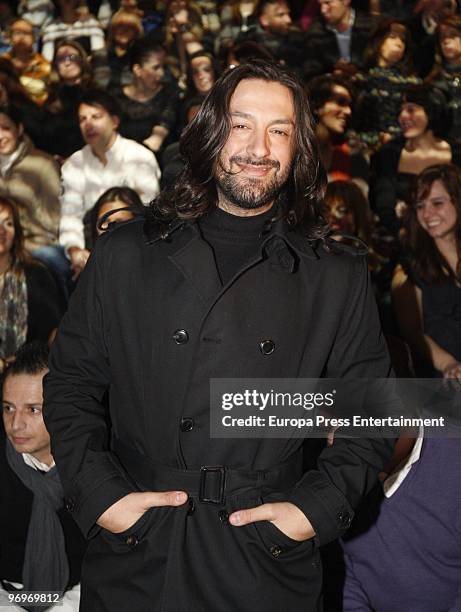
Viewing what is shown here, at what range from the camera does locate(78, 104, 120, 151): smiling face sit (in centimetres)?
407

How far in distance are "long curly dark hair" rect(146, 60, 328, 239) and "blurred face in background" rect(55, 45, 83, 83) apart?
217 cm

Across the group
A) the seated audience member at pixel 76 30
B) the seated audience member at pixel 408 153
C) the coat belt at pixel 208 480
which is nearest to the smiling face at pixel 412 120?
the seated audience member at pixel 408 153

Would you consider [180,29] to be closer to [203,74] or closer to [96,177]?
[203,74]

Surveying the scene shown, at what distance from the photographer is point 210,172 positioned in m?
2.09

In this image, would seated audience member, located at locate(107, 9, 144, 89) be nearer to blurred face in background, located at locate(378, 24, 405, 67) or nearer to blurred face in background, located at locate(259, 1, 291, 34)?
blurred face in background, located at locate(259, 1, 291, 34)

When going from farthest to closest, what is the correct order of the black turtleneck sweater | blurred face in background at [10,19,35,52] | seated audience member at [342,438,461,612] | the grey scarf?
blurred face in background at [10,19,35,52], the grey scarf, seated audience member at [342,438,461,612], the black turtleneck sweater

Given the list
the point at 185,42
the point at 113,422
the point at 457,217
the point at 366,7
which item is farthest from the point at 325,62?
the point at 113,422

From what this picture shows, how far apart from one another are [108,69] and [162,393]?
8.56 feet

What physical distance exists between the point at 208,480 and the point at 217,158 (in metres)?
0.75

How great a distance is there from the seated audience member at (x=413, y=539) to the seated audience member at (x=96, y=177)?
196cm

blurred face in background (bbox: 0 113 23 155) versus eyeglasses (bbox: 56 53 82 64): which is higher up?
eyeglasses (bbox: 56 53 82 64)

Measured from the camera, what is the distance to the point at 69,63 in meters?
4.14

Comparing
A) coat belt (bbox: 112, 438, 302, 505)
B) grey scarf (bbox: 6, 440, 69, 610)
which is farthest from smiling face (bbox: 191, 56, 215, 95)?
coat belt (bbox: 112, 438, 302, 505)

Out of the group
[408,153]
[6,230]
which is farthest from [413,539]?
[6,230]
